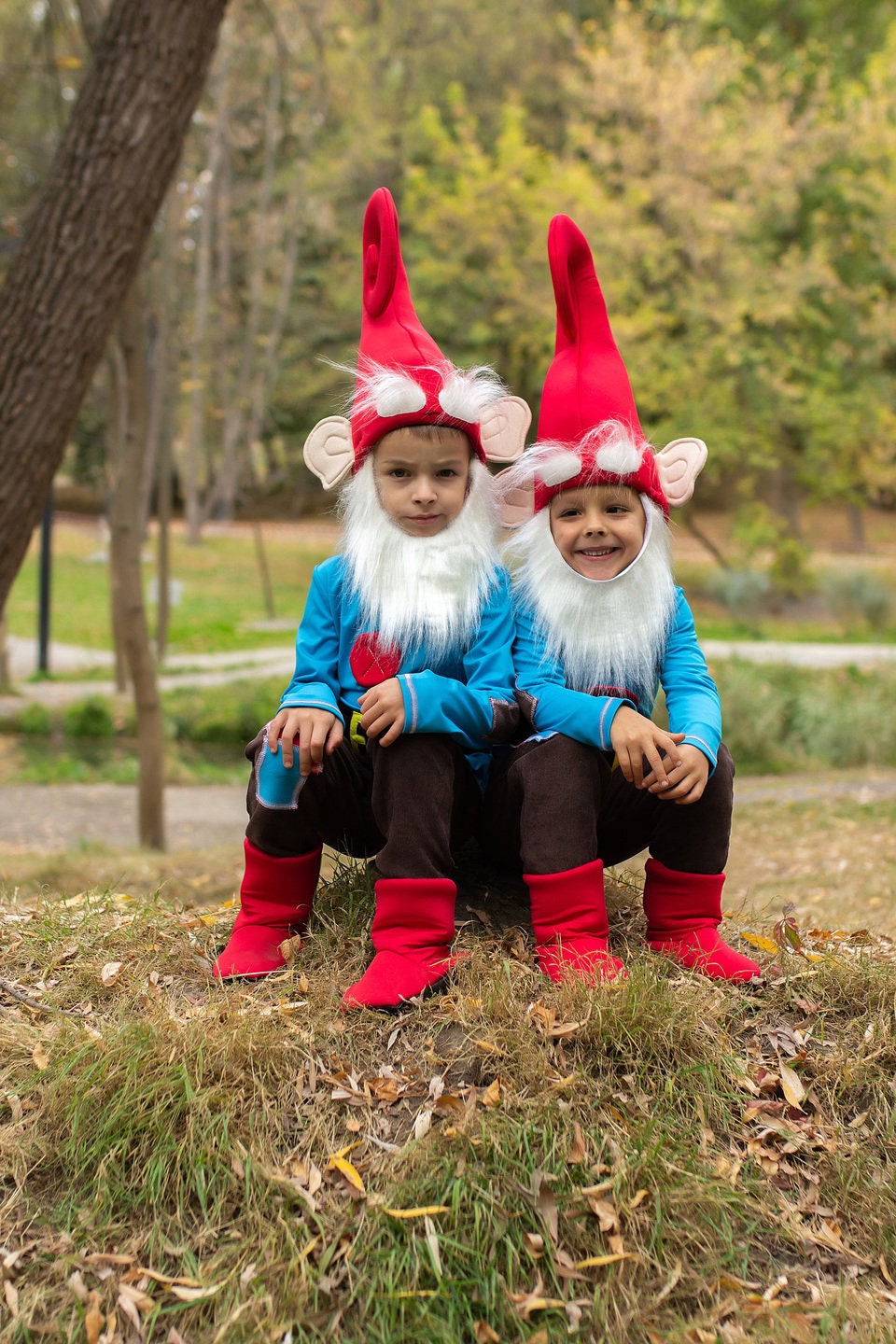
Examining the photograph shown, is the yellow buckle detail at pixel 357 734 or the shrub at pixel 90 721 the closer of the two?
the yellow buckle detail at pixel 357 734

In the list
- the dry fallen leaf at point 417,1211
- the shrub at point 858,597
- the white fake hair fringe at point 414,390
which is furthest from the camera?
the shrub at point 858,597

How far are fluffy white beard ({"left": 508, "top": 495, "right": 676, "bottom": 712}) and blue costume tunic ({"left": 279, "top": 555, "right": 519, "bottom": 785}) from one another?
11 centimetres

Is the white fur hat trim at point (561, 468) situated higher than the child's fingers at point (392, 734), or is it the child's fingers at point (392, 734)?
the white fur hat trim at point (561, 468)

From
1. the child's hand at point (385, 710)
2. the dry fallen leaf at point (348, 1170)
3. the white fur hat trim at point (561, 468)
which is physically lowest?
the dry fallen leaf at point (348, 1170)

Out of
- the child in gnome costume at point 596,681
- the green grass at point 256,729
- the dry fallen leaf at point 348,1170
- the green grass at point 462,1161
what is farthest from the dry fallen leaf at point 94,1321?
the green grass at point 256,729

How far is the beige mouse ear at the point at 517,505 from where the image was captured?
Answer: 9.42ft

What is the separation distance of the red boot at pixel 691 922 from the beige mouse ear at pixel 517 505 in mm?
903

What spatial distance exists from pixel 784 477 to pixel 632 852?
2016 cm

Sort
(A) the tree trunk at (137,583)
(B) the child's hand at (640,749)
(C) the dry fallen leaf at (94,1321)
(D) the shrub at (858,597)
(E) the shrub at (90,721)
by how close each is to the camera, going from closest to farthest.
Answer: (C) the dry fallen leaf at (94,1321)
(B) the child's hand at (640,749)
(A) the tree trunk at (137,583)
(E) the shrub at (90,721)
(D) the shrub at (858,597)

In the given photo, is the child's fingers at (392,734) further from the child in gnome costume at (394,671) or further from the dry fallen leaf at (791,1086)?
the dry fallen leaf at (791,1086)

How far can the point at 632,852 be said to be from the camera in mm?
2812

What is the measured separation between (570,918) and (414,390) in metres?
1.23

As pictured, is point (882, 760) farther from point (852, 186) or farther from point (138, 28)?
point (852, 186)

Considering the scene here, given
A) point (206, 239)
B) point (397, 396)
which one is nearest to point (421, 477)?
point (397, 396)
